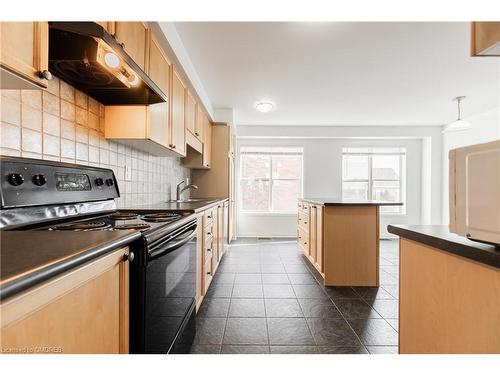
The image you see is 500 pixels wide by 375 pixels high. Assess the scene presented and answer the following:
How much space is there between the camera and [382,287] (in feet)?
9.20

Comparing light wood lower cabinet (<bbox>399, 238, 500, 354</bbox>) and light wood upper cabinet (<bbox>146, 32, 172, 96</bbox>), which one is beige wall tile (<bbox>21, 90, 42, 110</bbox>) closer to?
light wood upper cabinet (<bbox>146, 32, 172, 96</bbox>)

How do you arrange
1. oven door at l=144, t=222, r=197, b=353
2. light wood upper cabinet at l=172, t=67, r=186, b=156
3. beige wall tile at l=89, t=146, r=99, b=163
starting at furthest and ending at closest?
light wood upper cabinet at l=172, t=67, r=186, b=156
beige wall tile at l=89, t=146, r=99, b=163
oven door at l=144, t=222, r=197, b=353

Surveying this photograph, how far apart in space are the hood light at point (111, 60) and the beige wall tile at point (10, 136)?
47 centimetres

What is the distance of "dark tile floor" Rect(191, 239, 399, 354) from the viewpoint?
68.3 inches

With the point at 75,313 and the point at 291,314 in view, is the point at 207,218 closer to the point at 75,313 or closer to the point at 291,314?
the point at 291,314

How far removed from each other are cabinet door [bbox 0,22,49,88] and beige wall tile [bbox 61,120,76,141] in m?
0.56

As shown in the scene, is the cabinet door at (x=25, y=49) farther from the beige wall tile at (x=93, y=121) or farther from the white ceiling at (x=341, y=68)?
the white ceiling at (x=341, y=68)

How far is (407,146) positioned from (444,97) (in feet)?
6.92

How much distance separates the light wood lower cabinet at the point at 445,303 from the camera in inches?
29.4

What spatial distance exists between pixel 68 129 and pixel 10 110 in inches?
14.2

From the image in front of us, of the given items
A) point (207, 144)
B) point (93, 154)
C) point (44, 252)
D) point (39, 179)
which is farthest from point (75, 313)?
point (207, 144)

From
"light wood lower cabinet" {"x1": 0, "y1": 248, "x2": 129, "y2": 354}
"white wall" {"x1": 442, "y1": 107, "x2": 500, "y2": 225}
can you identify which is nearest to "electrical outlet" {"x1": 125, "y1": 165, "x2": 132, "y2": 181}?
"light wood lower cabinet" {"x1": 0, "y1": 248, "x2": 129, "y2": 354}

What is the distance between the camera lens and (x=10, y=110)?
3.56 ft

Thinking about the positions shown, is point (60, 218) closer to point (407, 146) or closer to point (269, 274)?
point (269, 274)
